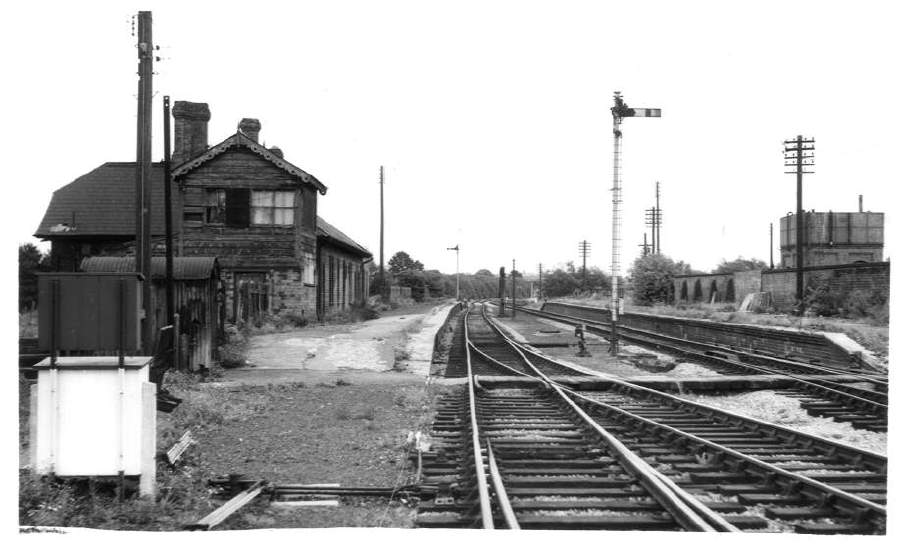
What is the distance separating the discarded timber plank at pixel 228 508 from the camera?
432 cm

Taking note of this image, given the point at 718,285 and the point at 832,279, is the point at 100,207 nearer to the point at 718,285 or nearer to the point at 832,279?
the point at 832,279

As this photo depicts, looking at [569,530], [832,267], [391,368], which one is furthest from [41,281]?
[832,267]

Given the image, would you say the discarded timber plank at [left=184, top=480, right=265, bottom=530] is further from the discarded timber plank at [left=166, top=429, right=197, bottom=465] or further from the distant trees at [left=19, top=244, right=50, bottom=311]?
the distant trees at [left=19, top=244, right=50, bottom=311]

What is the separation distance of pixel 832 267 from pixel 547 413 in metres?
16.6

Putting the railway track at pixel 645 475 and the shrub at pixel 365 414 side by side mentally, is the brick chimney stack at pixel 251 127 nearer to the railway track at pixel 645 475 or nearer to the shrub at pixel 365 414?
the shrub at pixel 365 414

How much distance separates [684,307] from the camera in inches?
1425

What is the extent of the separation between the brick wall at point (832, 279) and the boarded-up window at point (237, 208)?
1670 centimetres

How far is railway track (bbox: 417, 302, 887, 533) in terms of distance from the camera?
446cm

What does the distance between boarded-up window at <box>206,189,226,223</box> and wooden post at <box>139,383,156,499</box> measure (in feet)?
56.2

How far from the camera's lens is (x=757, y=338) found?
16.9 m

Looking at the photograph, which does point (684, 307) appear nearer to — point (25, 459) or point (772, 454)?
point (772, 454)

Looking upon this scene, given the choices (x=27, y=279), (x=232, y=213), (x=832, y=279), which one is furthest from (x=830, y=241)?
(x=27, y=279)

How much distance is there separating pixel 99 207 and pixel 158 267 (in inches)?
425

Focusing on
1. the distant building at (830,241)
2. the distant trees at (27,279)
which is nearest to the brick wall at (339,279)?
the distant trees at (27,279)
